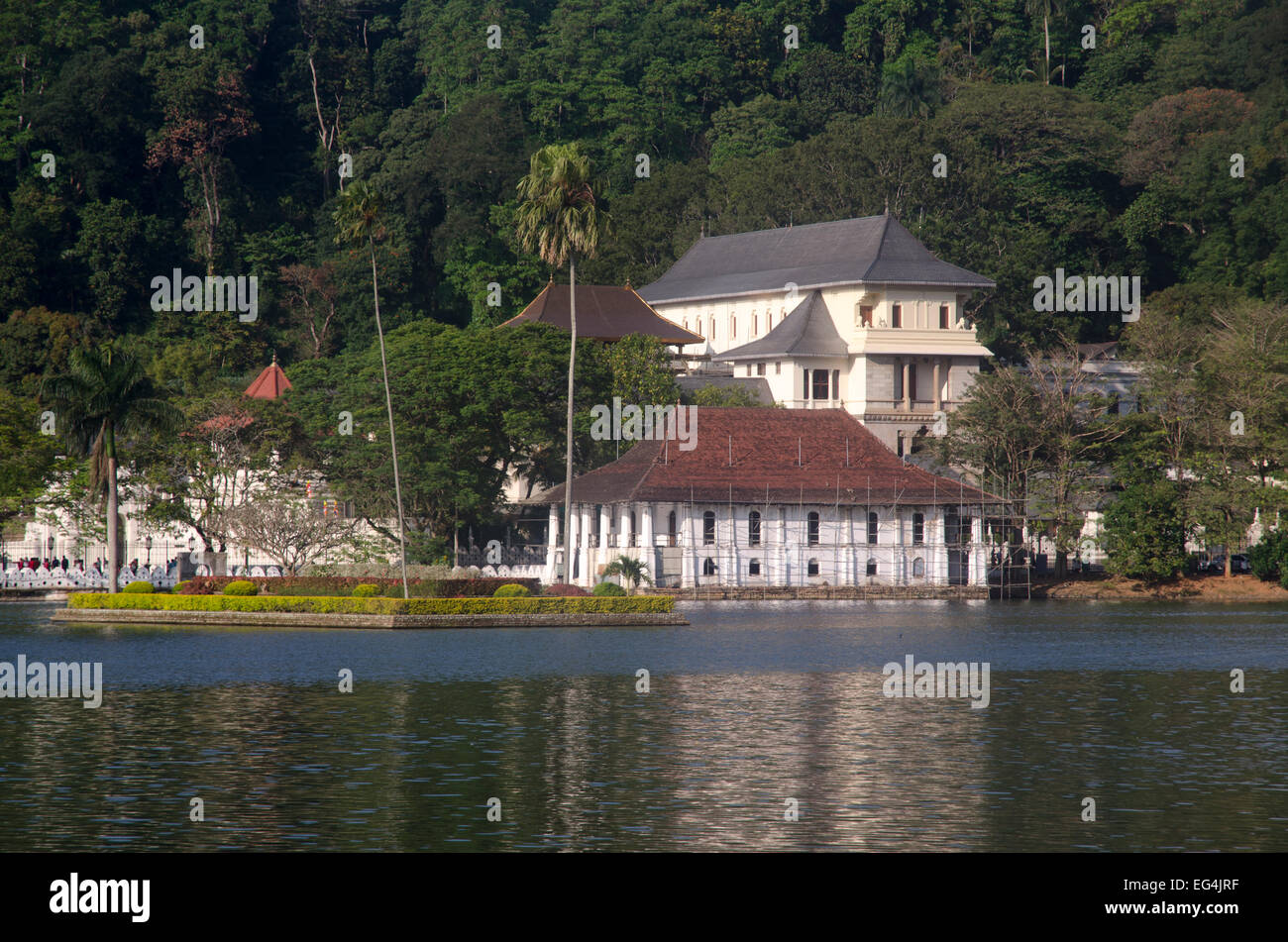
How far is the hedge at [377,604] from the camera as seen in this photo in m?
62.1

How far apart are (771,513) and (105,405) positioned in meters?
33.4

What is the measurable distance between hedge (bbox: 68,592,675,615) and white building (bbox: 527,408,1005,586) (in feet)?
62.2

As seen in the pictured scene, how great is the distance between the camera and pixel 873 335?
113 meters

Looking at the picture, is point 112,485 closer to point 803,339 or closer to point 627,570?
point 627,570

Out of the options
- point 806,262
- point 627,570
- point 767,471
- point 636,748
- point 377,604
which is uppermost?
point 806,262

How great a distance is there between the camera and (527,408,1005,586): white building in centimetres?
8519

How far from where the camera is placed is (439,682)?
146 ft

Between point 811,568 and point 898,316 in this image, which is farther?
point 898,316

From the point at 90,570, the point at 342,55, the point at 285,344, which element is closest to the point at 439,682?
the point at 90,570

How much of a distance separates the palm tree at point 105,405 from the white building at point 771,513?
24318 millimetres

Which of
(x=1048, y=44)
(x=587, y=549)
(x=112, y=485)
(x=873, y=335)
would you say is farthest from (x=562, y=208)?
(x=1048, y=44)

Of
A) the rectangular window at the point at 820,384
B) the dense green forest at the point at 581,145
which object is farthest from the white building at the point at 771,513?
the dense green forest at the point at 581,145

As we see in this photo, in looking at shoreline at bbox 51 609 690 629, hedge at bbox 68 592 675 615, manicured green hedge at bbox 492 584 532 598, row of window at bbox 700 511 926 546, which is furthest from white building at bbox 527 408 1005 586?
shoreline at bbox 51 609 690 629
